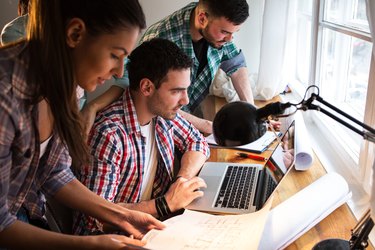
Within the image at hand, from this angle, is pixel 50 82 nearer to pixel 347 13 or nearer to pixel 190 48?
pixel 190 48

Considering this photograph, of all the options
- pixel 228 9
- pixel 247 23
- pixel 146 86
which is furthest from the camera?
pixel 247 23

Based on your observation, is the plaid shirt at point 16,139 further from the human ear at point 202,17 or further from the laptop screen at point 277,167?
the human ear at point 202,17

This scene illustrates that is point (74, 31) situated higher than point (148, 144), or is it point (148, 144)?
point (74, 31)

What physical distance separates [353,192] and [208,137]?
706mm

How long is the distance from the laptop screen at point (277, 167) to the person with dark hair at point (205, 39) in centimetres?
52

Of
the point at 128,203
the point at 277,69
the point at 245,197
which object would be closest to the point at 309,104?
the point at 245,197

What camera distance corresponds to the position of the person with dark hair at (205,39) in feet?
5.74

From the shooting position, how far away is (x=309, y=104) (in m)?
0.86

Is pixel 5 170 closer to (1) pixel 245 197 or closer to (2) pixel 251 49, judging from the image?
(1) pixel 245 197

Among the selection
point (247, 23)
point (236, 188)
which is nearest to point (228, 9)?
point (236, 188)

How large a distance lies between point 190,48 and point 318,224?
1059 mm

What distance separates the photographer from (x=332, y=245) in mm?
981

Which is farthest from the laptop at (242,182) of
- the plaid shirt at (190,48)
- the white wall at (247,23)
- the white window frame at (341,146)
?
the white wall at (247,23)

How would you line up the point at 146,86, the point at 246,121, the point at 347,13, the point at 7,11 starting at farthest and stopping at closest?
1. the point at 7,11
2. the point at 347,13
3. the point at 146,86
4. the point at 246,121
